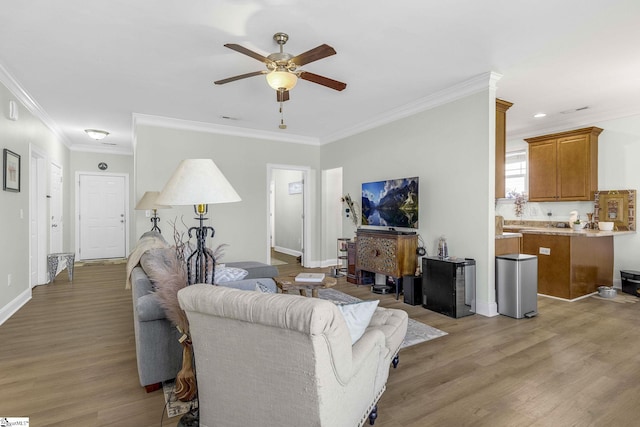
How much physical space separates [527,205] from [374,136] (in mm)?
3186

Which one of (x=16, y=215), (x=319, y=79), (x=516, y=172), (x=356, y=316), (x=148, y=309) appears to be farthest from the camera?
(x=516, y=172)

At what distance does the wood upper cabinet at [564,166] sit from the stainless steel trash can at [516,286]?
236cm

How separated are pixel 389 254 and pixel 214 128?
3555mm

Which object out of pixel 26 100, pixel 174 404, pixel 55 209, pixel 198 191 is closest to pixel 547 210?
pixel 198 191

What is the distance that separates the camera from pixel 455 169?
13.0 feet

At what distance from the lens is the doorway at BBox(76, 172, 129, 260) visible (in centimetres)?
732

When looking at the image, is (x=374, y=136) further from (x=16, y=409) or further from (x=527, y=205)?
(x=16, y=409)

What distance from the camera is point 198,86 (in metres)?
3.84

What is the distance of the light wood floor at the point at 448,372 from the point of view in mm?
1898

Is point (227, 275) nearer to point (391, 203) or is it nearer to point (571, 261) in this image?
point (391, 203)

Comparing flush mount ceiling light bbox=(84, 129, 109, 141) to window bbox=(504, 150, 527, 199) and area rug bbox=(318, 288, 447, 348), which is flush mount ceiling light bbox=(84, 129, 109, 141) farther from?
window bbox=(504, 150, 527, 199)

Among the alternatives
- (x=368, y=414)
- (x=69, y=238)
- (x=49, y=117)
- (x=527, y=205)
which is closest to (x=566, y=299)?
(x=527, y=205)

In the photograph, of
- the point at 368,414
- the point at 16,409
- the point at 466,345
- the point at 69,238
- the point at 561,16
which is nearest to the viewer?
the point at 368,414

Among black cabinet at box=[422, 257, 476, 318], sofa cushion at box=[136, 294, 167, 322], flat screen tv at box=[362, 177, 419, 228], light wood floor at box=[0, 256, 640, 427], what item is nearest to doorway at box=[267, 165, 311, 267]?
flat screen tv at box=[362, 177, 419, 228]
